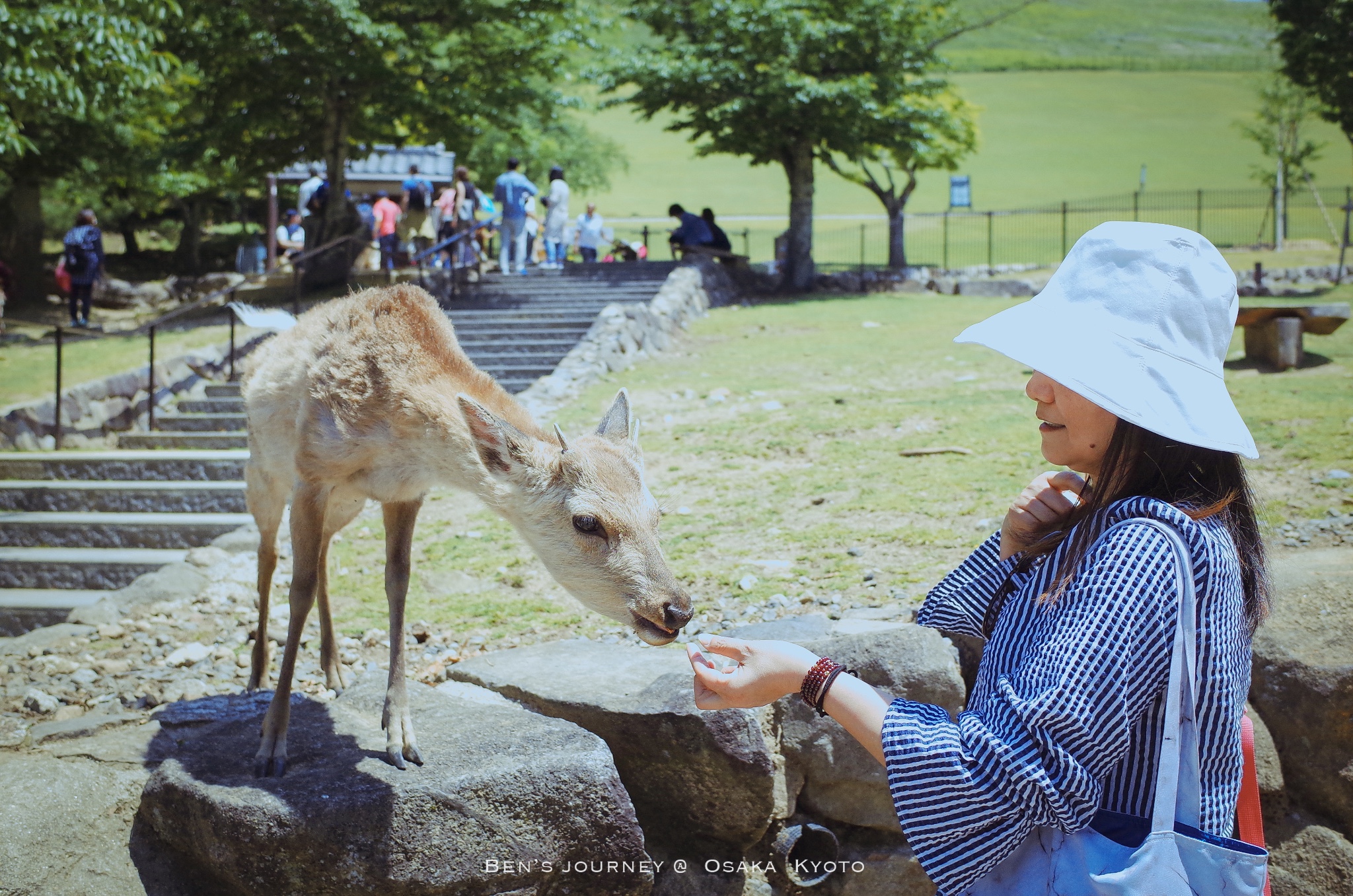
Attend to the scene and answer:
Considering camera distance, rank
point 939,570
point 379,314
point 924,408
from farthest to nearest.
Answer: point 924,408
point 939,570
point 379,314

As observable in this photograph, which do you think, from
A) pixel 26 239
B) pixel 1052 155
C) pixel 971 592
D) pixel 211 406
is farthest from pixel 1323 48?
pixel 1052 155

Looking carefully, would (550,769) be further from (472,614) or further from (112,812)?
(472,614)

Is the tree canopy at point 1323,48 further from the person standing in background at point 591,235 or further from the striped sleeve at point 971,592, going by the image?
the striped sleeve at point 971,592

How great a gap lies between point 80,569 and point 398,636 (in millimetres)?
5291

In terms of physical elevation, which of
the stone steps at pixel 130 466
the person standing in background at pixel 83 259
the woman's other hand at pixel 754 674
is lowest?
the stone steps at pixel 130 466

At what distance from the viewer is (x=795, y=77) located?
22312mm

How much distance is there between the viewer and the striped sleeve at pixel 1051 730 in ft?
5.41

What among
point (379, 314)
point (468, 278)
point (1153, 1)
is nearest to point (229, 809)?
point (379, 314)

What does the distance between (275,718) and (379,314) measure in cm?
176

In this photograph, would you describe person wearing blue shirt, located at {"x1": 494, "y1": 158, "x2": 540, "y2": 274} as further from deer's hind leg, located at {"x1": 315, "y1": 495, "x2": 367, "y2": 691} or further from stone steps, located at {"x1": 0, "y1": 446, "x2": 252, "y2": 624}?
deer's hind leg, located at {"x1": 315, "y1": 495, "x2": 367, "y2": 691}

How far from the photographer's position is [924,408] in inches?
404

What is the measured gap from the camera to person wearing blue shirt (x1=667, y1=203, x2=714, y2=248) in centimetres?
2350

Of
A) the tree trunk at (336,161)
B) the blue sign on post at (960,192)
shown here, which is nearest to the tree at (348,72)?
the tree trunk at (336,161)

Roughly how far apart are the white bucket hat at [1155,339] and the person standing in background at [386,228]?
19875mm
